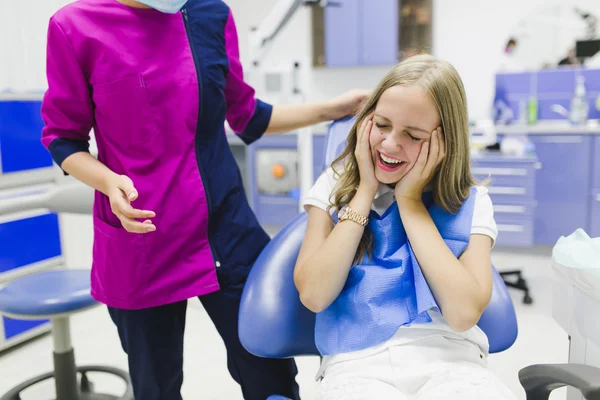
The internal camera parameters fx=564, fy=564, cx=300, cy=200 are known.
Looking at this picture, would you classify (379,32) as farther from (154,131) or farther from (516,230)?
(154,131)

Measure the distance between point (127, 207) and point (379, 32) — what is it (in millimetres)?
4024

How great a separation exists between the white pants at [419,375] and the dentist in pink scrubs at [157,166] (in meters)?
0.34

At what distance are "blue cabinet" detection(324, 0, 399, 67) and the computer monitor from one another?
4.58 feet

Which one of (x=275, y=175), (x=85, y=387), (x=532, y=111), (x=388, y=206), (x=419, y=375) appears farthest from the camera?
(x=275, y=175)

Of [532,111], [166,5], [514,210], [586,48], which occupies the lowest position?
[514,210]

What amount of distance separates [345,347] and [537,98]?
3.92 m

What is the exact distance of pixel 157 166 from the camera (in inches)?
48.3

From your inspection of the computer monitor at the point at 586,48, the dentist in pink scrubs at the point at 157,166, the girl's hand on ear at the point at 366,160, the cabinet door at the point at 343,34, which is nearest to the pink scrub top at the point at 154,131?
the dentist in pink scrubs at the point at 157,166

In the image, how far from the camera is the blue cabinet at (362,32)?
4.67 meters

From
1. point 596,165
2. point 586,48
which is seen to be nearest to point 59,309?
point 596,165

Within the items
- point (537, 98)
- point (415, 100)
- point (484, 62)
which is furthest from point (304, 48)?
point (415, 100)

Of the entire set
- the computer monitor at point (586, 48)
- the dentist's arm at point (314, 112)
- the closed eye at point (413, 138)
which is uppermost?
the computer monitor at point (586, 48)

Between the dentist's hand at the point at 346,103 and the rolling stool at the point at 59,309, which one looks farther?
the rolling stool at the point at 59,309

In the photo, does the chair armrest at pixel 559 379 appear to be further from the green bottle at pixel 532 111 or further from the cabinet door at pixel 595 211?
the green bottle at pixel 532 111
